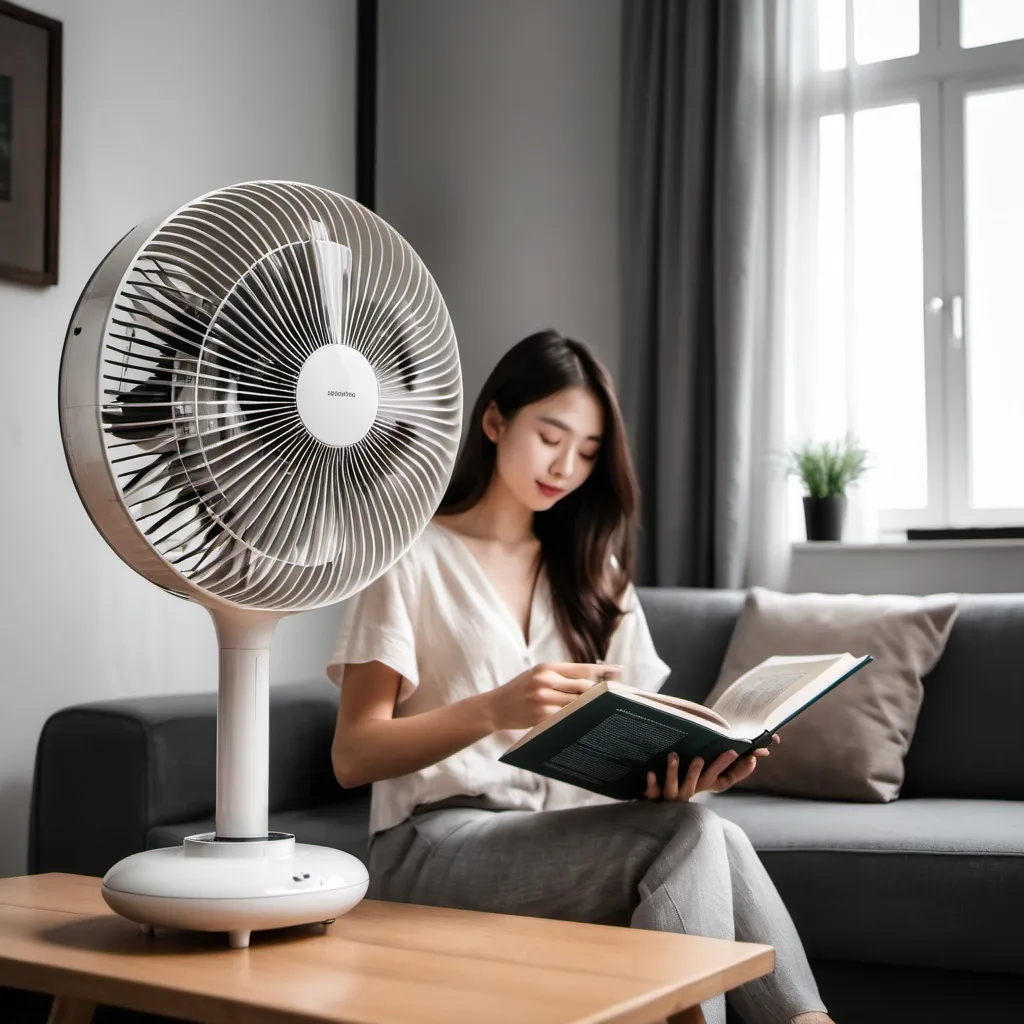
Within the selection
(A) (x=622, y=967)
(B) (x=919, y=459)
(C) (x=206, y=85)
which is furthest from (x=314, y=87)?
(A) (x=622, y=967)

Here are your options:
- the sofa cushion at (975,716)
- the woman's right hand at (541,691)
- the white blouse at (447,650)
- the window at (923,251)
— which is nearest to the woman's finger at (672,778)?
the woman's right hand at (541,691)

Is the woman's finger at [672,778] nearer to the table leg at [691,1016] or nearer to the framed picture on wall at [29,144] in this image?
the table leg at [691,1016]

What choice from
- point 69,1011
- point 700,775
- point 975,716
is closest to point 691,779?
point 700,775

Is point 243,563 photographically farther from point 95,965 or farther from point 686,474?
point 686,474

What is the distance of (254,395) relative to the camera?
990mm

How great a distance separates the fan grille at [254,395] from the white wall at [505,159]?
2.19 meters

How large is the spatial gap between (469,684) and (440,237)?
2.16 metres

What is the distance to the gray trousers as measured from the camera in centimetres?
127

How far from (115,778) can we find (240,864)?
111 cm

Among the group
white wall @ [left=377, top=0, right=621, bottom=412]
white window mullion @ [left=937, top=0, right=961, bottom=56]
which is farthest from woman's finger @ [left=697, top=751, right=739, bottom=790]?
white window mullion @ [left=937, top=0, right=961, bottom=56]

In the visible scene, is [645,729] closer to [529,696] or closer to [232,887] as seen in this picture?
[529,696]

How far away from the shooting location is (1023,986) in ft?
5.66

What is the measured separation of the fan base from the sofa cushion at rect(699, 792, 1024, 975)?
952 mm

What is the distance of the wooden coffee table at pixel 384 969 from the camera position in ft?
2.74
